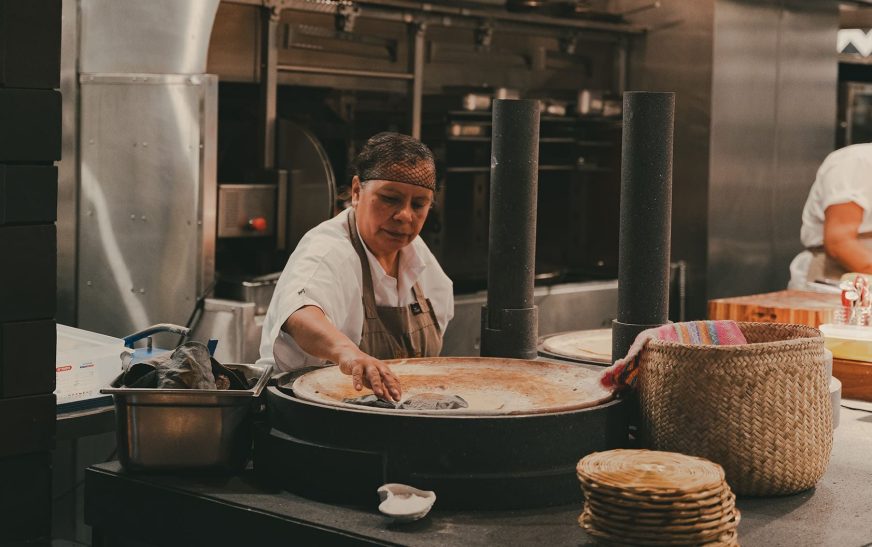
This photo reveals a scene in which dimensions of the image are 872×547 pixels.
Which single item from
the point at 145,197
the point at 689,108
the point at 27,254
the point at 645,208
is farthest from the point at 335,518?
the point at 689,108

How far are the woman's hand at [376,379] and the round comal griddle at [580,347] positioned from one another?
0.75 m

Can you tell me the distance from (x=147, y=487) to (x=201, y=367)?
0.24 metres

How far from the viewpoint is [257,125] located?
490cm

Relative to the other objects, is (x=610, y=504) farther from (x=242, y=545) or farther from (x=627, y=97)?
(x=627, y=97)

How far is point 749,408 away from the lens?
6.45 ft

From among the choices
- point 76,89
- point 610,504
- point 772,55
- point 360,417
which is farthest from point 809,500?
point 772,55

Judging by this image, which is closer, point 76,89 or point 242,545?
point 242,545

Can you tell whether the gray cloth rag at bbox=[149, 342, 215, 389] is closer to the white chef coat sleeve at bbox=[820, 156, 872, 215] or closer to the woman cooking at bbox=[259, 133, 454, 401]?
the woman cooking at bbox=[259, 133, 454, 401]

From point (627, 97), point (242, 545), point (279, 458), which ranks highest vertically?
point (627, 97)

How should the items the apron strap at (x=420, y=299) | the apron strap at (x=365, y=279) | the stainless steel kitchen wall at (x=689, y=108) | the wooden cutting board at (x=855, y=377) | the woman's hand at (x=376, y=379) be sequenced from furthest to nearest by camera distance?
the stainless steel kitchen wall at (x=689, y=108) < the wooden cutting board at (x=855, y=377) < the apron strap at (x=420, y=299) < the apron strap at (x=365, y=279) < the woman's hand at (x=376, y=379)

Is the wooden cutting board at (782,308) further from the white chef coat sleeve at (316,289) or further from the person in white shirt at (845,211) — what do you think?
the white chef coat sleeve at (316,289)

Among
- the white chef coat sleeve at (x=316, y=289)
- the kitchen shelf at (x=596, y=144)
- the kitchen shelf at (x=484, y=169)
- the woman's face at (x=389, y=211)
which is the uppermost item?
the kitchen shelf at (x=596, y=144)

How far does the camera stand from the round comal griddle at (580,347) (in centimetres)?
274

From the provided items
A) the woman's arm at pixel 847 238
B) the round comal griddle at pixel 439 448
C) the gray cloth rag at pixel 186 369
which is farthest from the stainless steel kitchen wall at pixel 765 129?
the gray cloth rag at pixel 186 369
